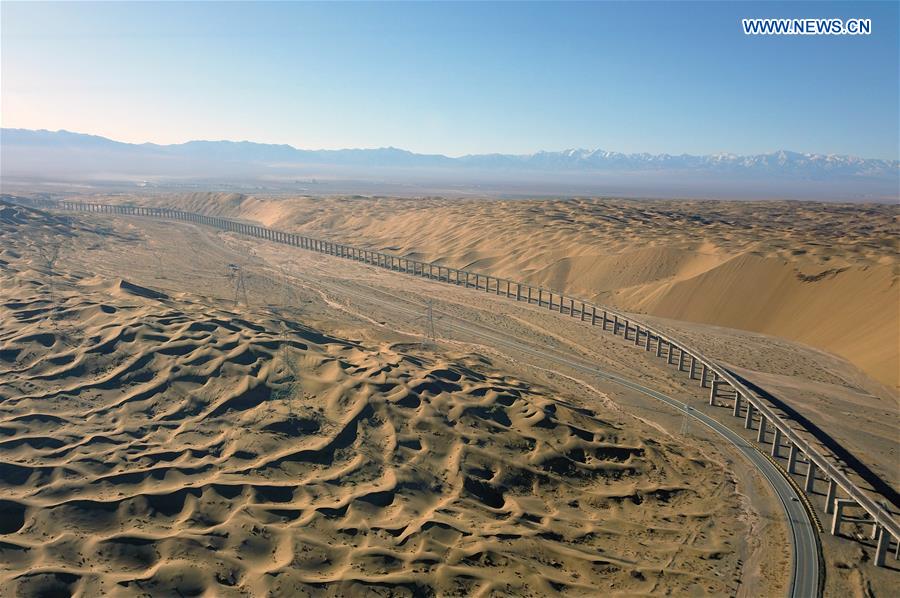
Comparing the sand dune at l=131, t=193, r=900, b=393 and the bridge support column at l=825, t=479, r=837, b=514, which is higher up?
the sand dune at l=131, t=193, r=900, b=393

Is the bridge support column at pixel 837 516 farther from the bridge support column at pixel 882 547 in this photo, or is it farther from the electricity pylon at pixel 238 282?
the electricity pylon at pixel 238 282

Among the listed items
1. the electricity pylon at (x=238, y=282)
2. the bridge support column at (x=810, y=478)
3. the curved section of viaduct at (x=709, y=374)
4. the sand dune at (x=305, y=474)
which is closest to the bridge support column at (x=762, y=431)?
the curved section of viaduct at (x=709, y=374)

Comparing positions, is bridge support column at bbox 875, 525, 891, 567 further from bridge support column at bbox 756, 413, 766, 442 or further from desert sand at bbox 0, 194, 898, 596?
bridge support column at bbox 756, 413, 766, 442

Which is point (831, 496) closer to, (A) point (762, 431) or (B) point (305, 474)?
(A) point (762, 431)

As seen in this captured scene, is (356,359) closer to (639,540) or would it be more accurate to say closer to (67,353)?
(67,353)

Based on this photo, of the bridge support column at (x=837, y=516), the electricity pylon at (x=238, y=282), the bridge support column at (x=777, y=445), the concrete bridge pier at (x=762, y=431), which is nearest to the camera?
the bridge support column at (x=837, y=516)

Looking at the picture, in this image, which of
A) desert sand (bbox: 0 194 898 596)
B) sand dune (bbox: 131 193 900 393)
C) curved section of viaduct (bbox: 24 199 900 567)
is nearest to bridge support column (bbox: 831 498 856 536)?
curved section of viaduct (bbox: 24 199 900 567)

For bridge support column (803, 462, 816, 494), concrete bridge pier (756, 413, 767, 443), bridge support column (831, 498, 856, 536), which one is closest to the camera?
bridge support column (831, 498, 856, 536)

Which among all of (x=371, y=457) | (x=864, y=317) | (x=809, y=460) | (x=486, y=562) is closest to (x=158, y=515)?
(x=371, y=457)
